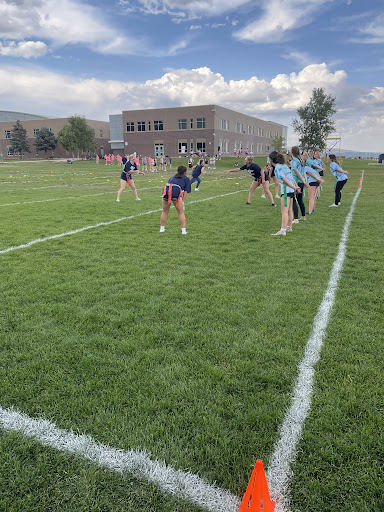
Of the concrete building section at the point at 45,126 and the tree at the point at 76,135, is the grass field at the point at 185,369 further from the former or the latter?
the concrete building section at the point at 45,126

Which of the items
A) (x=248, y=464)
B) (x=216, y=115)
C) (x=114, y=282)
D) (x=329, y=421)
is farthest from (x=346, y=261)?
(x=216, y=115)

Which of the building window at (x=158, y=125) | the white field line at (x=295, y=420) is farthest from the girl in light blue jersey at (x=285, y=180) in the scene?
the building window at (x=158, y=125)

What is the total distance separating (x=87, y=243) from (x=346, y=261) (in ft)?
18.0

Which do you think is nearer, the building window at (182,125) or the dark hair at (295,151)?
the dark hair at (295,151)

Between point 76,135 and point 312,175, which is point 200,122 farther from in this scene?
point 312,175

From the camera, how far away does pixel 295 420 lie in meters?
2.71

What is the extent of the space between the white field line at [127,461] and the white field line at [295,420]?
0.28 metres

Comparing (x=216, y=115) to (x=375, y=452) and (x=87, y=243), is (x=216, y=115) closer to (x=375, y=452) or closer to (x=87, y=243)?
(x=87, y=243)

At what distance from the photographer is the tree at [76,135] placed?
251 ft

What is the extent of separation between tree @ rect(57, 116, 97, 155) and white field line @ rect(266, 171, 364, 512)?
3182 inches

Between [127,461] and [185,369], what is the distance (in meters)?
1.05

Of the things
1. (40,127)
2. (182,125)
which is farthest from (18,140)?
(182,125)

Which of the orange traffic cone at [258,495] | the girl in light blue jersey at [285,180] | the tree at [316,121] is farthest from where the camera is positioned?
the tree at [316,121]

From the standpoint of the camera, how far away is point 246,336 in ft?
12.9
